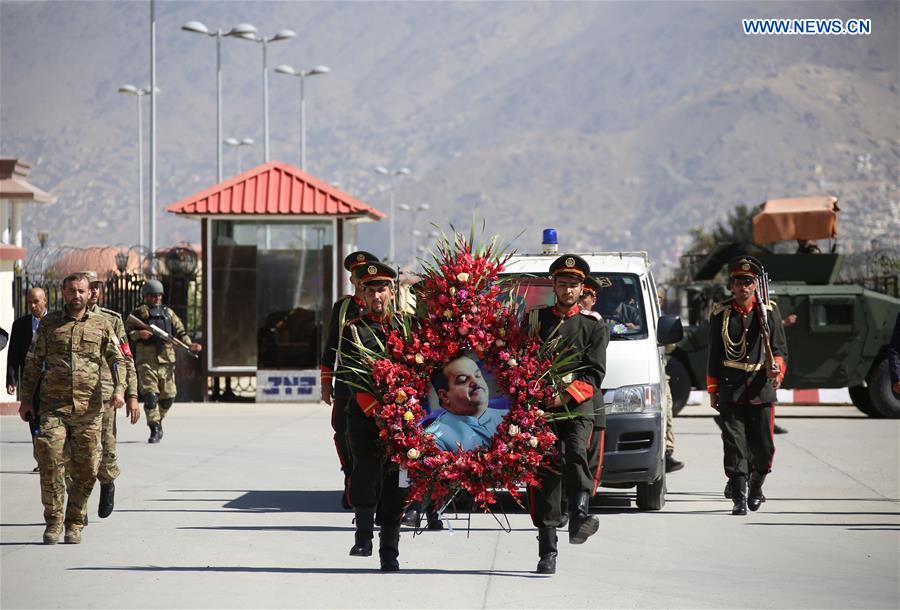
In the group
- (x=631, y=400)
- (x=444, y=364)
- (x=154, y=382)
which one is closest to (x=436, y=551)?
(x=444, y=364)

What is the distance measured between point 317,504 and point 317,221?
45.8ft

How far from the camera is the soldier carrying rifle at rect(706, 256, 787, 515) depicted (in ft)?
41.1

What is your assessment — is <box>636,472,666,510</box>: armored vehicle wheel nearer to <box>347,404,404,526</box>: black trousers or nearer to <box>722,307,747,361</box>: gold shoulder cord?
<box>722,307,747,361</box>: gold shoulder cord

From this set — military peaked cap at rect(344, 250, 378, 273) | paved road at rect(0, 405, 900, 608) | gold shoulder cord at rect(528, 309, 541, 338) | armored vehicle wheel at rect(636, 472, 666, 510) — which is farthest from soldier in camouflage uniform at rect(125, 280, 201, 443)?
gold shoulder cord at rect(528, 309, 541, 338)

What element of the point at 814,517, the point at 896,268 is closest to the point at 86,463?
the point at 814,517

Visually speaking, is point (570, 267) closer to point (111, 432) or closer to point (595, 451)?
point (595, 451)

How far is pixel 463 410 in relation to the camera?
9227mm

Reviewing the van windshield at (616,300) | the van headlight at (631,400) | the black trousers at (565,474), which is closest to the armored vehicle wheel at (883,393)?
the van windshield at (616,300)

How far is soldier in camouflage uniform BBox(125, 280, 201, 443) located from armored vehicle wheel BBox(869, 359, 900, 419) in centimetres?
1021

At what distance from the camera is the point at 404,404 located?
922 cm

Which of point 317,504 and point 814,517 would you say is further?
point 317,504

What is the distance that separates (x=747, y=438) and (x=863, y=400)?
38.0ft

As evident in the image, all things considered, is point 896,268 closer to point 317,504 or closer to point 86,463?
point 317,504

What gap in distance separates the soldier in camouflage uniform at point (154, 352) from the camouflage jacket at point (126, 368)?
20.6ft
